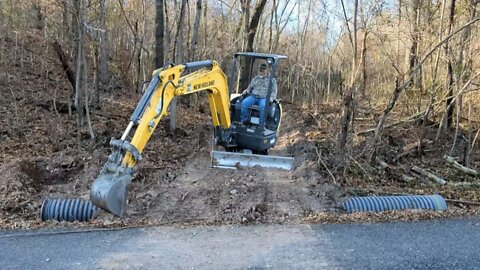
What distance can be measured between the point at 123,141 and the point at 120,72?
1306cm

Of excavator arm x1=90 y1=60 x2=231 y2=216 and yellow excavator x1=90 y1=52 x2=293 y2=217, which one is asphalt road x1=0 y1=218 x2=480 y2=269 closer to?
excavator arm x1=90 y1=60 x2=231 y2=216

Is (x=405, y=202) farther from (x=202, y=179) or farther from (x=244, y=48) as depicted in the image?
(x=244, y=48)

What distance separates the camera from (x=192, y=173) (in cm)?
942

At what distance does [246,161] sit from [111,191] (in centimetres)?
376

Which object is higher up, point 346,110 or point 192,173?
point 346,110

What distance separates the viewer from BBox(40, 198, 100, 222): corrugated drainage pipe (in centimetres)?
680

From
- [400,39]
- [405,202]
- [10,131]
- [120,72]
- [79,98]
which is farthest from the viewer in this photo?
[120,72]

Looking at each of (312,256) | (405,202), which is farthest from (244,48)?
(312,256)

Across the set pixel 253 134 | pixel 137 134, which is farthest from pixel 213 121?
pixel 137 134

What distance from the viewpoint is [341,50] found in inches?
874

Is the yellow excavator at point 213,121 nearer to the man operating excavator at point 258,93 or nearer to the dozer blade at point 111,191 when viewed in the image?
the dozer blade at point 111,191

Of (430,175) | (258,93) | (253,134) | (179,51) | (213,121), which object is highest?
(179,51)

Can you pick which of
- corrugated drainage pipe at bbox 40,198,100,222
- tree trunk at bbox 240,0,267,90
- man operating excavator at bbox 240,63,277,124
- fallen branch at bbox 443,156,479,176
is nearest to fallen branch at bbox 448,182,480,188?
fallen branch at bbox 443,156,479,176

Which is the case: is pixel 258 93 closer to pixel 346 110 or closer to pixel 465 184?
pixel 346 110
